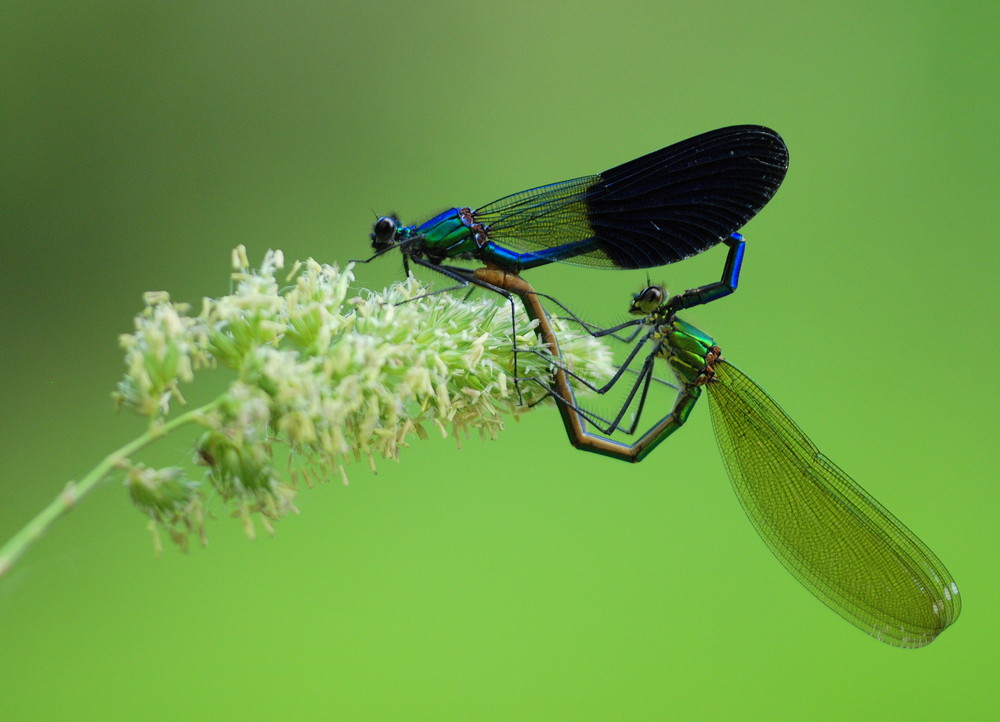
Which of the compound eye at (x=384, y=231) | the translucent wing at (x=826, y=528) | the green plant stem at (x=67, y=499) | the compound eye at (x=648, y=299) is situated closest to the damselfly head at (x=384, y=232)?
the compound eye at (x=384, y=231)

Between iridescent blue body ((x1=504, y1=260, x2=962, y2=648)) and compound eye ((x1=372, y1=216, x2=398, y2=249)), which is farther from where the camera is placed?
iridescent blue body ((x1=504, y1=260, x2=962, y2=648))

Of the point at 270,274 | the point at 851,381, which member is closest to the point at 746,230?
the point at 851,381

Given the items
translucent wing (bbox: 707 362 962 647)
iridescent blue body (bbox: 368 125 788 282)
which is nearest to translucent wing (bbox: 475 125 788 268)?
iridescent blue body (bbox: 368 125 788 282)

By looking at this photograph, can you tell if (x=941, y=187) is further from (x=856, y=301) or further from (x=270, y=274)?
(x=270, y=274)

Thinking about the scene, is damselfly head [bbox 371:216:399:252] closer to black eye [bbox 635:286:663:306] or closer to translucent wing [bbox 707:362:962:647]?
black eye [bbox 635:286:663:306]

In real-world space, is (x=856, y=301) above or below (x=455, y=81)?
below

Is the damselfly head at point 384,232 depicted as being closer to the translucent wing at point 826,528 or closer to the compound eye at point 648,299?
the compound eye at point 648,299
